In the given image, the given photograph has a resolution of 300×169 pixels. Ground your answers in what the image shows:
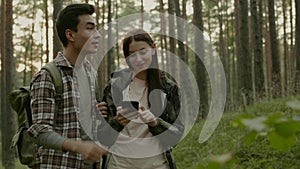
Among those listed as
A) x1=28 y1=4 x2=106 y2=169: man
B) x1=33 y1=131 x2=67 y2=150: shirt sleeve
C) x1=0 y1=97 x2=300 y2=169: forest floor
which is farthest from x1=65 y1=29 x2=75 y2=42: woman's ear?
x1=0 y1=97 x2=300 y2=169: forest floor

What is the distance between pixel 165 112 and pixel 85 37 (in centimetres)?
60

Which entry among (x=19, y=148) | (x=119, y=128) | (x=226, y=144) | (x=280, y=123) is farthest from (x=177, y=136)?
(x=226, y=144)

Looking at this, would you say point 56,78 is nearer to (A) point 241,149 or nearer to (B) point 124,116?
(B) point 124,116

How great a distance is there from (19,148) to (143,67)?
0.80m

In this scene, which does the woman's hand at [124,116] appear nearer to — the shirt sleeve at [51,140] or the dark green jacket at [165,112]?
the dark green jacket at [165,112]

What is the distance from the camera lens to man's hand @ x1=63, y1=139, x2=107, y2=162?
2.12 m

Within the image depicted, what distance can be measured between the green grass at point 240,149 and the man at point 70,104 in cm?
299

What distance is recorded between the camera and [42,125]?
7.39 feet

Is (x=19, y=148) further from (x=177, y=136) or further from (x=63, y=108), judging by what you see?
(x=177, y=136)

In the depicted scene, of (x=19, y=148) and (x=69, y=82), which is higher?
(x=69, y=82)

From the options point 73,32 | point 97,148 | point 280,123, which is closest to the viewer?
point 280,123

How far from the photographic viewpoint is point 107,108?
8.71ft

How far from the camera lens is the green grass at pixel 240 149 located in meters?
6.92

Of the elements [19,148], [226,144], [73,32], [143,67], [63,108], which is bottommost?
[226,144]
